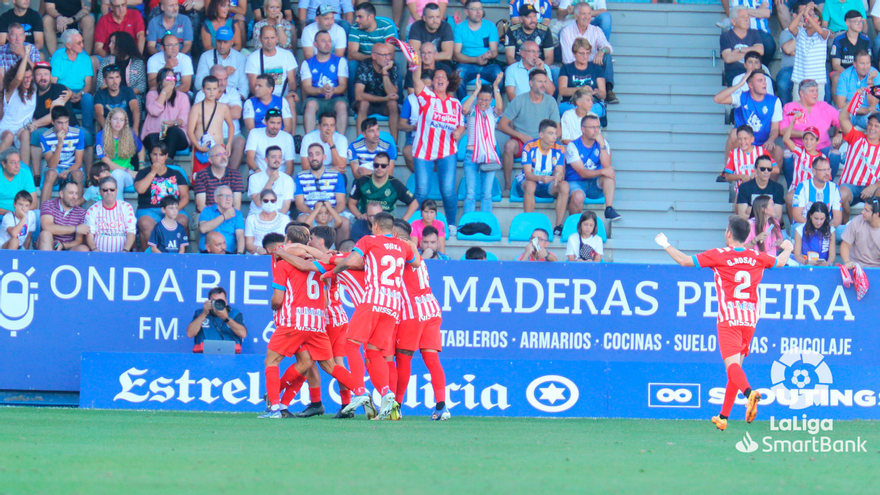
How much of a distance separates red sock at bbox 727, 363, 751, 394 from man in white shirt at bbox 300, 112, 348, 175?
6.16m

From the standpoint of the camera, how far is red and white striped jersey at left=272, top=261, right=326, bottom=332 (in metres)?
9.10

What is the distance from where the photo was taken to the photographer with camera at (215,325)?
11.2 m

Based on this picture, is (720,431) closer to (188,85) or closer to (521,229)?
(521,229)

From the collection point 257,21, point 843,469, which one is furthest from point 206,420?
point 257,21

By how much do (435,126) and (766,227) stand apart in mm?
4453

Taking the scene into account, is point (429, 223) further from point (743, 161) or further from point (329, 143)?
point (743, 161)

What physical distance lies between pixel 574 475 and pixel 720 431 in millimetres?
3681

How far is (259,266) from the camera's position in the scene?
11.6 metres

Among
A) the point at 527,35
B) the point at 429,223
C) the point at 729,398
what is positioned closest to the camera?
the point at 729,398

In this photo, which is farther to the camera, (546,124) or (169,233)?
(546,124)

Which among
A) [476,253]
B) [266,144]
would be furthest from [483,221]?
[266,144]

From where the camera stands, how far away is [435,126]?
42.9 feet

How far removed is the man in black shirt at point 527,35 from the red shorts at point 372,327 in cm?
650

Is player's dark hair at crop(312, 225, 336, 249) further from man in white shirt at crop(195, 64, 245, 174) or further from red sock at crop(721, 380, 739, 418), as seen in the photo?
man in white shirt at crop(195, 64, 245, 174)
